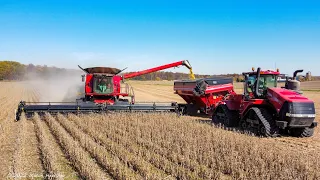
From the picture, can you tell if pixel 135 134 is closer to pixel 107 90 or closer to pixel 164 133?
pixel 164 133

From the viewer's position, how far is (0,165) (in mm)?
6047

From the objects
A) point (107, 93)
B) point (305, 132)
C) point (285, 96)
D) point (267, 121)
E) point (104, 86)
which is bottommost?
point (305, 132)

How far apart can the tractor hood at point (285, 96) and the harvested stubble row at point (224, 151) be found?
137 centimetres

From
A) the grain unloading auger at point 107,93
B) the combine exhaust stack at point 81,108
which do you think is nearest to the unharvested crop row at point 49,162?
the combine exhaust stack at point 81,108

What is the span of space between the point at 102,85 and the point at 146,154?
32.4 ft

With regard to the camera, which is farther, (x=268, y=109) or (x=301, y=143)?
(x=268, y=109)

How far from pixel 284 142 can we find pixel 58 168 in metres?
6.01

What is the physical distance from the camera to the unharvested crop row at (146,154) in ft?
17.8

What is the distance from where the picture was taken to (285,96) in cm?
915

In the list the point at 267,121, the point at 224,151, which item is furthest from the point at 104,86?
Result: the point at 224,151

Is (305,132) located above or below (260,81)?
below

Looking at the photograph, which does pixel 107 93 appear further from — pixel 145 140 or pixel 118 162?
pixel 118 162

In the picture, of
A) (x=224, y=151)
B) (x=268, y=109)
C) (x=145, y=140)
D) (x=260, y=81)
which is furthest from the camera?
(x=260, y=81)

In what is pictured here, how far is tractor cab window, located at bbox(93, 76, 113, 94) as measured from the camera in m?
16.0
